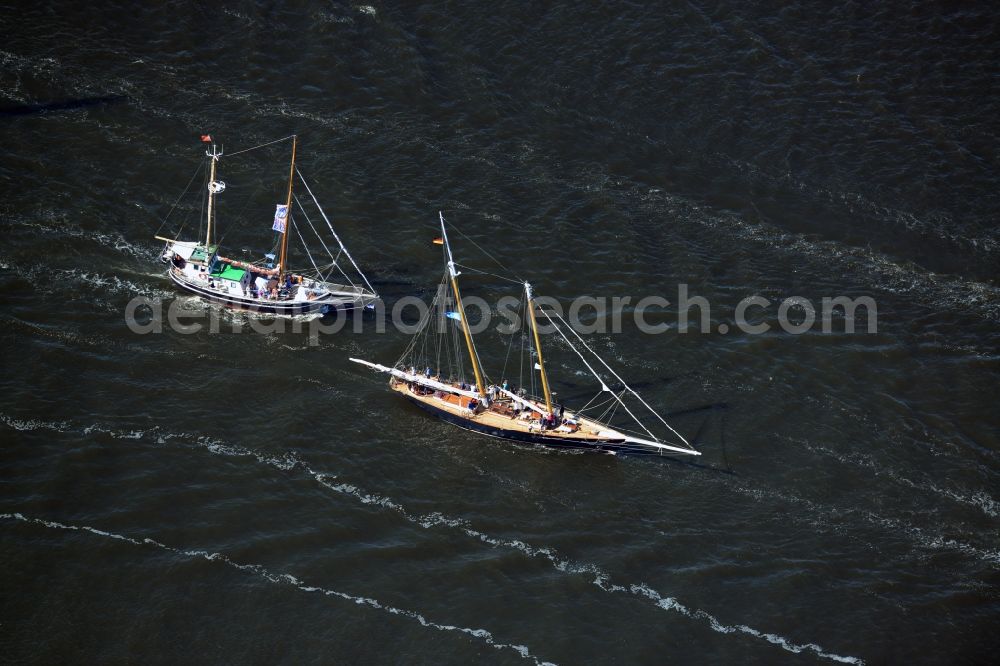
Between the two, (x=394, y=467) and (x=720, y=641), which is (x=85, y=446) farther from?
(x=720, y=641)

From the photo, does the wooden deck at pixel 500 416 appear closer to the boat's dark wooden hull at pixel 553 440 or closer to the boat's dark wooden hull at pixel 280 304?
the boat's dark wooden hull at pixel 553 440

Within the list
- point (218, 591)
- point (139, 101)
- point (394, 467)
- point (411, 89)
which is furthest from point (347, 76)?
point (218, 591)

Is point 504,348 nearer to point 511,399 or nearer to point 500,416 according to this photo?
point 511,399

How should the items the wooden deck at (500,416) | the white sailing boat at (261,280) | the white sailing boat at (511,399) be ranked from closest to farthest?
1. the wooden deck at (500,416)
2. the white sailing boat at (511,399)
3. the white sailing boat at (261,280)

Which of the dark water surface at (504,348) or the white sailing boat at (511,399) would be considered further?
the white sailing boat at (511,399)

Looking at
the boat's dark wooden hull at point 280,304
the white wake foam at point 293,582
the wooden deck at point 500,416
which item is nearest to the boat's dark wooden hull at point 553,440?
the wooden deck at point 500,416

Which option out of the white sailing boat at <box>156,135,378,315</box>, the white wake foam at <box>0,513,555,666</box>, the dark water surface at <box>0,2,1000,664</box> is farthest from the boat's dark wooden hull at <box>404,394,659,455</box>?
the white wake foam at <box>0,513,555,666</box>
